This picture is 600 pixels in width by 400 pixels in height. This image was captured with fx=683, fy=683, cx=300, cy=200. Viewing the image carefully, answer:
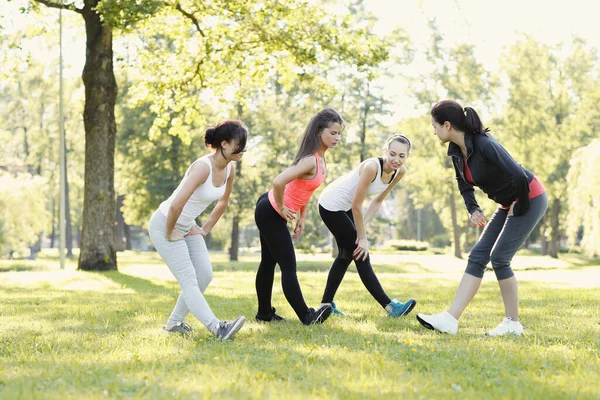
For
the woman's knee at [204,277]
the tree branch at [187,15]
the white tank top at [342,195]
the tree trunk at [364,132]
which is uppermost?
the tree branch at [187,15]

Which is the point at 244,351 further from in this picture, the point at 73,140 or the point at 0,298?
the point at 73,140

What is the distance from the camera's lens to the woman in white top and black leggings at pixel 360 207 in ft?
21.9

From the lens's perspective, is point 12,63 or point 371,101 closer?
point 12,63

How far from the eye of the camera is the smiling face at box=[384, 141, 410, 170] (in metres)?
6.64

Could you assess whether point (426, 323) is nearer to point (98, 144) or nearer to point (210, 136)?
point (210, 136)

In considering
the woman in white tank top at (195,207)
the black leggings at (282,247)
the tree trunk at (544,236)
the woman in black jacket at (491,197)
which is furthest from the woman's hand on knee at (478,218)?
the tree trunk at (544,236)

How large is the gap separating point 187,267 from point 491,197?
A: 277 centimetres

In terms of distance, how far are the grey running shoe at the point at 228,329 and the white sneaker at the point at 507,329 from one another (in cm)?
218

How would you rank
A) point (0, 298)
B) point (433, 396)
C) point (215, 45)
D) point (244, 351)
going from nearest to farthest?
point (433, 396), point (244, 351), point (0, 298), point (215, 45)

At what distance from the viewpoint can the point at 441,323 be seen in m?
6.04

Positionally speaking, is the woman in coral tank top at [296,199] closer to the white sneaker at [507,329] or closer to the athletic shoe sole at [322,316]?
the athletic shoe sole at [322,316]

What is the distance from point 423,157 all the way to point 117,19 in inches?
1008

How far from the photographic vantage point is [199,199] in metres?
5.91

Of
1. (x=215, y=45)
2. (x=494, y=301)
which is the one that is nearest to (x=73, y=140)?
(x=215, y=45)
